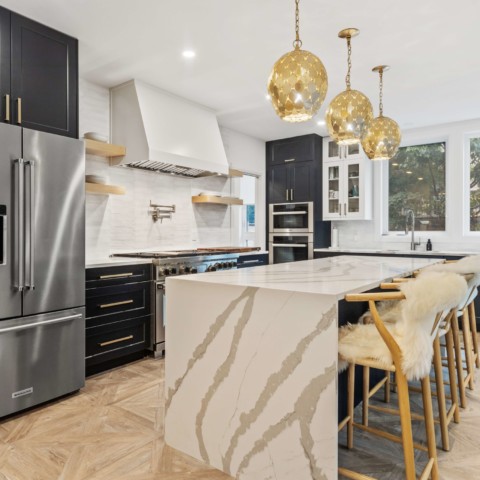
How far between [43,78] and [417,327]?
2.91 m

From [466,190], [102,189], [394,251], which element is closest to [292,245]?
[394,251]

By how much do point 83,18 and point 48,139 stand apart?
3.01 ft

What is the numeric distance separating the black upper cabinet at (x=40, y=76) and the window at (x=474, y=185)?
5000 millimetres

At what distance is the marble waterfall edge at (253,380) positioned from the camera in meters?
1.63

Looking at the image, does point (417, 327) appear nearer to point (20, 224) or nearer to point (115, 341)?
point (20, 224)

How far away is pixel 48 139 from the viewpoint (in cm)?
267

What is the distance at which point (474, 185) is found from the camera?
5.38 metres

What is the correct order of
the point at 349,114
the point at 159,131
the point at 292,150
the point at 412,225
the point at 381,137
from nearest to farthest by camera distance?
the point at 349,114
the point at 381,137
the point at 159,131
the point at 412,225
the point at 292,150

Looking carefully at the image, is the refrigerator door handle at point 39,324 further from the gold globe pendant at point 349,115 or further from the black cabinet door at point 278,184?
the black cabinet door at point 278,184

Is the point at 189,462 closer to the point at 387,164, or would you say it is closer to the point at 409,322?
the point at 409,322

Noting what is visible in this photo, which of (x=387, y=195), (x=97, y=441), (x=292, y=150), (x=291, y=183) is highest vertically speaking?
(x=292, y=150)

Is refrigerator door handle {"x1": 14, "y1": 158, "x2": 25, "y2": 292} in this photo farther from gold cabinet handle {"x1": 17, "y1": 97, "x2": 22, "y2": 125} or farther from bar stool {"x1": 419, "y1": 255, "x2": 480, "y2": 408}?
bar stool {"x1": 419, "y1": 255, "x2": 480, "y2": 408}

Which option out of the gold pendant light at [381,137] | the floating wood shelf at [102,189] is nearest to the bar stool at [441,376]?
the gold pendant light at [381,137]

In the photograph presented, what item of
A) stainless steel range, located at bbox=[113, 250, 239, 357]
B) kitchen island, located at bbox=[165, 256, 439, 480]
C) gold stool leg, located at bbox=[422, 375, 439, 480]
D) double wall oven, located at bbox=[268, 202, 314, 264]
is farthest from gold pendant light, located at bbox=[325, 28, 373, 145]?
double wall oven, located at bbox=[268, 202, 314, 264]
